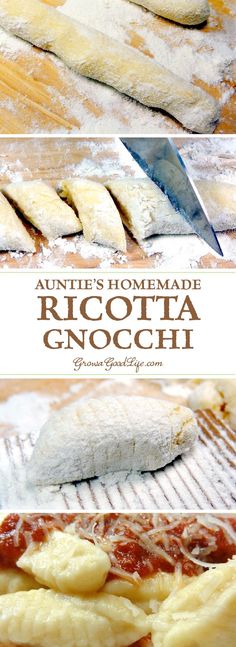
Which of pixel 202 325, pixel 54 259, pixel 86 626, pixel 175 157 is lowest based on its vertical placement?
pixel 86 626

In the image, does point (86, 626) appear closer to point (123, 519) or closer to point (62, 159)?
point (123, 519)

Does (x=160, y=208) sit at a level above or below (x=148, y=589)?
above

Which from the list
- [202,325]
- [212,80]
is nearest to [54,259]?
[202,325]

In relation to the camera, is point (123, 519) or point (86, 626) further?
point (123, 519)

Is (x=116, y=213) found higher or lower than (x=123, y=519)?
higher

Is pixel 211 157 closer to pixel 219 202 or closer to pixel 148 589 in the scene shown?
pixel 219 202

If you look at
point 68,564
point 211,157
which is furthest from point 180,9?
point 68,564
